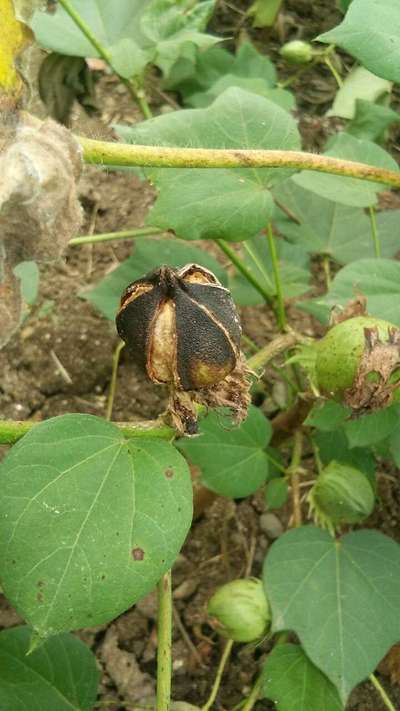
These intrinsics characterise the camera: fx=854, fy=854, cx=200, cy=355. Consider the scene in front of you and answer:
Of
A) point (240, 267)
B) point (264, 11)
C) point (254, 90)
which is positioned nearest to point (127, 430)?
point (240, 267)

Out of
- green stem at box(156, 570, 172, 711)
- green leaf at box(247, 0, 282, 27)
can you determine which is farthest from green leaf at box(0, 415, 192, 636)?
green leaf at box(247, 0, 282, 27)

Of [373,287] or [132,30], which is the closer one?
[373,287]

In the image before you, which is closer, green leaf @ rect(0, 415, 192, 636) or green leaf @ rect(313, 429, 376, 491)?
green leaf @ rect(0, 415, 192, 636)

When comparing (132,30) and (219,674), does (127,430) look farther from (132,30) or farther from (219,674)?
(132,30)

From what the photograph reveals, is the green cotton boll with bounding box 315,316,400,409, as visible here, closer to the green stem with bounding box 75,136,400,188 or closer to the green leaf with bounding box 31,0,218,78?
the green stem with bounding box 75,136,400,188

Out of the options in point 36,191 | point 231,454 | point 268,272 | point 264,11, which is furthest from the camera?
point 264,11

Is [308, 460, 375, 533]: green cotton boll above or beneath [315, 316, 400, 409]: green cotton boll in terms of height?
beneath
